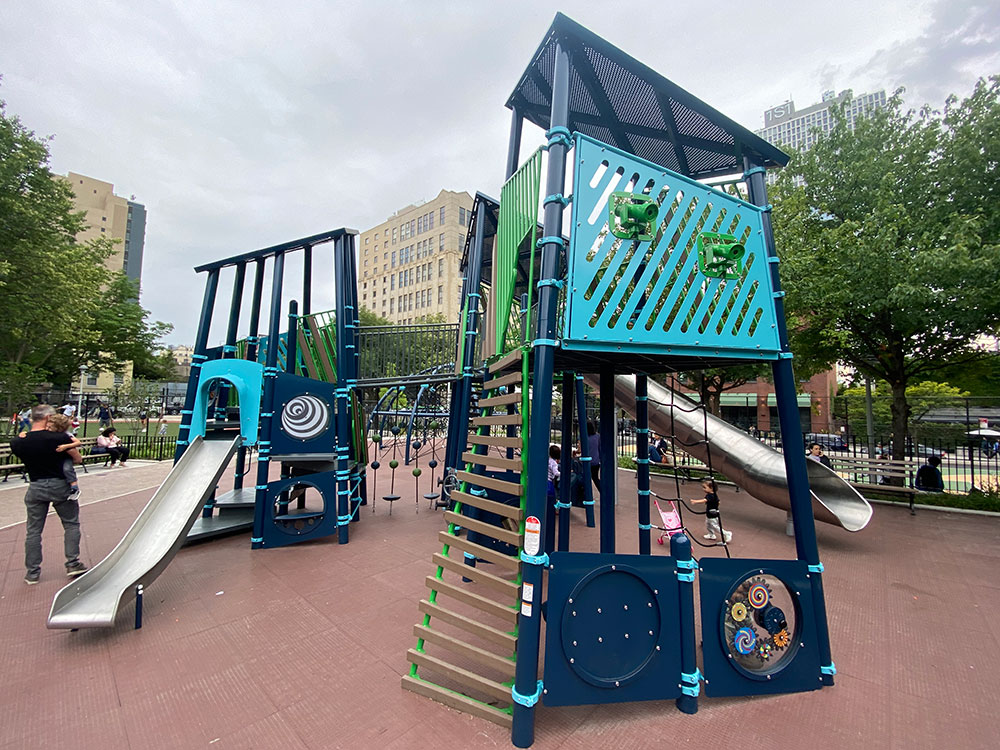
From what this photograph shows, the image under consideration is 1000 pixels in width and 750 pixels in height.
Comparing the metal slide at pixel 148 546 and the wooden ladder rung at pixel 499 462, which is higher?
the wooden ladder rung at pixel 499 462

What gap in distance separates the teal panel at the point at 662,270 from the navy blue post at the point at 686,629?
1517mm

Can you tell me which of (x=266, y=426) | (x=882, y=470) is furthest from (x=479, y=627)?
(x=882, y=470)

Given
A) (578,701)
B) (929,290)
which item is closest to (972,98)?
(929,290)

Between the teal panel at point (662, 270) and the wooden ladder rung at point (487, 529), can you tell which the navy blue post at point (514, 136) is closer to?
the teal panel at point (662, 270)

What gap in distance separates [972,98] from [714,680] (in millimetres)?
14310

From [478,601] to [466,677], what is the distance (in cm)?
50

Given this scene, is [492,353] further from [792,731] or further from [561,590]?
[792,731]

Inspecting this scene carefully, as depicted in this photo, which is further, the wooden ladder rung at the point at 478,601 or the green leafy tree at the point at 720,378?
the green leafy tree at the point at 720,378

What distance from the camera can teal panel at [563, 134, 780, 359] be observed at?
3215mm

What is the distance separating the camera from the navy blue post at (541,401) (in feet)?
9.33

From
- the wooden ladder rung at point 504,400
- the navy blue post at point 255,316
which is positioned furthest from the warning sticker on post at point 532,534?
the navy blue post at point 255,316

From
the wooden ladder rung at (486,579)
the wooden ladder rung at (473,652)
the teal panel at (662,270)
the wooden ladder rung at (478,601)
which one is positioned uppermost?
the teal panel at (662,270)

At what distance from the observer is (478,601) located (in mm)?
3307

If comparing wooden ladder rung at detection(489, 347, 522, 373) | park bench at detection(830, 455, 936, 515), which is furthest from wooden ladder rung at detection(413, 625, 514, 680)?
park bench at detection(830, 455, 936, 515)
